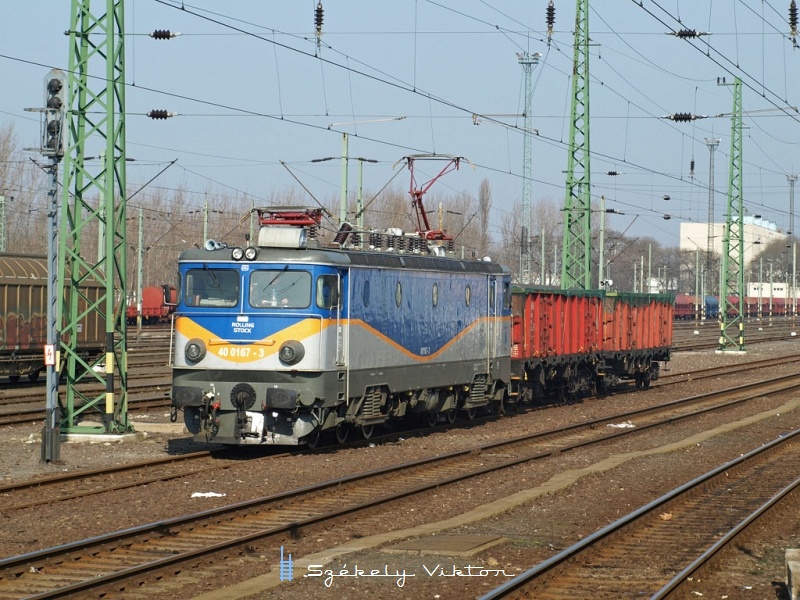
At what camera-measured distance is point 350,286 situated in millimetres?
18406

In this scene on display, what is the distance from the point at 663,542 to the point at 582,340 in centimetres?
1886

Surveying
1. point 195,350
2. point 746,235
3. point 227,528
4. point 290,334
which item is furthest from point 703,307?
point 227,528

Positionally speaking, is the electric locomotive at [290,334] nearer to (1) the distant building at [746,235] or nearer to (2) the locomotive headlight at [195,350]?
(2) the locomotive headlight at [195,350]

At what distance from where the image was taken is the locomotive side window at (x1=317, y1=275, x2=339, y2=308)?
17656 mm

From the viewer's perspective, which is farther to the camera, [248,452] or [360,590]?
[248,452]

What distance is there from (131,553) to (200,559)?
2.53 feet

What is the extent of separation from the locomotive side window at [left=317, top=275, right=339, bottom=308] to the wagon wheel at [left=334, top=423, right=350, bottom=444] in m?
2.47

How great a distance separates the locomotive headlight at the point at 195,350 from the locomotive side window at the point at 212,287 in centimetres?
61

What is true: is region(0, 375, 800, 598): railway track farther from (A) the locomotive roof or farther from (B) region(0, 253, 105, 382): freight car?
(B) region(0, 253, 105, 382): freight car

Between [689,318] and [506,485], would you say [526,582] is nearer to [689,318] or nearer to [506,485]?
[506,485]

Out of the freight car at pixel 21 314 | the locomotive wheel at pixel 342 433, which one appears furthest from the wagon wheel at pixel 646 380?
the locomotive wheel at pixel 342 433

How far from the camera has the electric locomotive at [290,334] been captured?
1750cm

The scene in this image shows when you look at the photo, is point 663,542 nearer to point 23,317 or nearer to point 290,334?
point 290,334

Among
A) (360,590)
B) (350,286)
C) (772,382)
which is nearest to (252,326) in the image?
(350,286)
